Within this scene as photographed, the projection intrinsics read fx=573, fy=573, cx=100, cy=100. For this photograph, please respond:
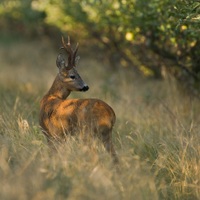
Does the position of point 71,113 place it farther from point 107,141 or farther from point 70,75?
point 70,75

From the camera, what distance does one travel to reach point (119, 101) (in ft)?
33.3

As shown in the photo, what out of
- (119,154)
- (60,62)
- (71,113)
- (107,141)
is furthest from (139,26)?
(119,154)

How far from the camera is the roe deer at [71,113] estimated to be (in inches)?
254

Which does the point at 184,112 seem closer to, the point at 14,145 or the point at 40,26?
the point at 14,145

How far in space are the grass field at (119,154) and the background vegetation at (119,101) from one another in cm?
1

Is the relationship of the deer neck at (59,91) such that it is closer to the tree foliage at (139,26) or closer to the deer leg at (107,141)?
the deer leg at (107,141)

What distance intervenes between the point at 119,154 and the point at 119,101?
426cm

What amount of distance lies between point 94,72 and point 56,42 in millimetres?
4813

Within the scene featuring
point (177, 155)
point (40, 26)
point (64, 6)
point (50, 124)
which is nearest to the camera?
point (177, 155)

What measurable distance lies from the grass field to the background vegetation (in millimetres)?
12

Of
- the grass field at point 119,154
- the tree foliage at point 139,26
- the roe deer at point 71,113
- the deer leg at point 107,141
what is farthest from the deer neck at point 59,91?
the tree foliage at point 139,26

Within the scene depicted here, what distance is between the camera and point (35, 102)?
30.7ft

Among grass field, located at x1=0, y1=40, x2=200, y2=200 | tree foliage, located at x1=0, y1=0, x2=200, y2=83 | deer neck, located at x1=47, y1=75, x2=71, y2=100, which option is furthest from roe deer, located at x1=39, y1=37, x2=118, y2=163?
tree foliage, located at x1=0, y1=0, x2=200, y2=83

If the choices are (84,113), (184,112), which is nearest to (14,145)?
(84,113)
